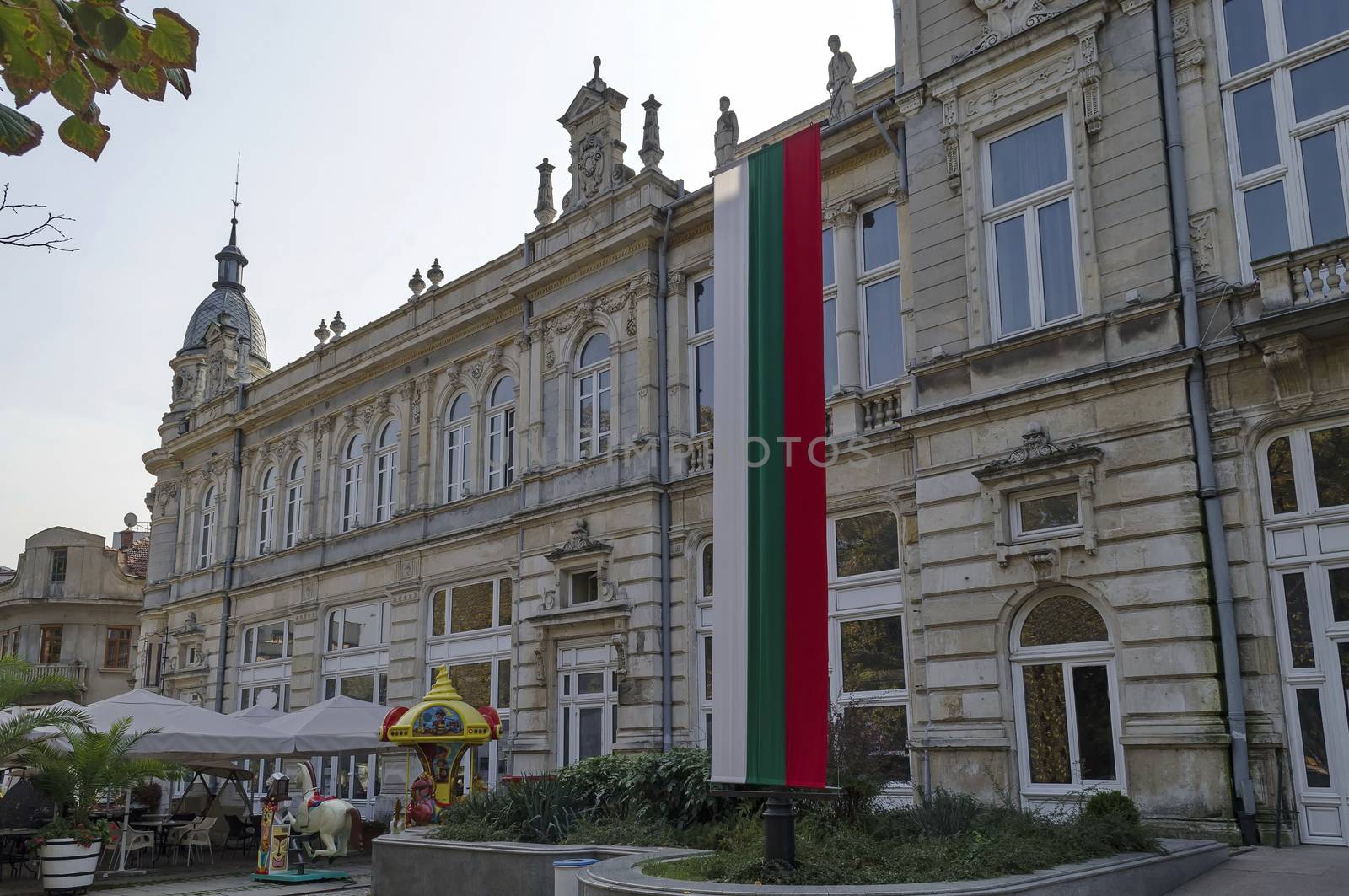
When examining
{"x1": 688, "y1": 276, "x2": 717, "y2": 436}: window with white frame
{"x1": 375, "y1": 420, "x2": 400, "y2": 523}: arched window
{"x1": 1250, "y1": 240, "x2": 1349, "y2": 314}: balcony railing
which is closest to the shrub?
{"x1": 1250, "y1": 240, "x2": 1349, "y2": 314}: balcony railing

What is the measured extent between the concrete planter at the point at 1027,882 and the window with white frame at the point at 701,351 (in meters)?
11.7

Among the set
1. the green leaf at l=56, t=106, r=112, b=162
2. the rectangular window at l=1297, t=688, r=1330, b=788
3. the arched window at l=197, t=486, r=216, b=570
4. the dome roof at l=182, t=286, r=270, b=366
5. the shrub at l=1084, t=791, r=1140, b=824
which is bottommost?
the shrub at l=1084, t=791, r=1140, b=824

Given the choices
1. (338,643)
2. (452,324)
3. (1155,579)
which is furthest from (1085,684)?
(338,643)

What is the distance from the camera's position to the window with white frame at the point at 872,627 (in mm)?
18375

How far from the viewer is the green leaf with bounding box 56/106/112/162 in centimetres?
523

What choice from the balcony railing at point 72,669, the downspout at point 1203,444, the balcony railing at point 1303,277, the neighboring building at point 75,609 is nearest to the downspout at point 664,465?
the downspout at point 1203,444

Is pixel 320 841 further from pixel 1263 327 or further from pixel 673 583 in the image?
pixel 1263 327

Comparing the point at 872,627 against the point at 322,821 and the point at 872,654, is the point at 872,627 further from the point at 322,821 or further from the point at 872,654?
the point at 322,821

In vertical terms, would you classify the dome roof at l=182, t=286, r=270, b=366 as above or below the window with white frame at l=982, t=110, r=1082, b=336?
above

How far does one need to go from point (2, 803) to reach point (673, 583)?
41.2 ft

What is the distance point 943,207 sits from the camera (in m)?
18.1

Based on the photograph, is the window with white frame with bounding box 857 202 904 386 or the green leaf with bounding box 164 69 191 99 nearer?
the green leaf with bounding box 164 69 191 99

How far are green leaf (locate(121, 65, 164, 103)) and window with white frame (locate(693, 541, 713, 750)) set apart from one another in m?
16.9

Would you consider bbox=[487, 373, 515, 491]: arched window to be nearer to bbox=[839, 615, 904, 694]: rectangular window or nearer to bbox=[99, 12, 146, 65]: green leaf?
bbox=[839, 615, 904, 694]: rectangular window
